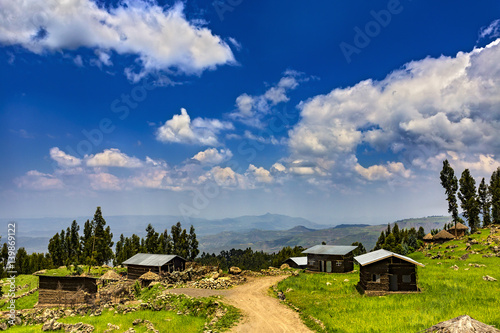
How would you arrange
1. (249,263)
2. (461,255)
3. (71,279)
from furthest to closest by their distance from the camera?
1. (249,263)
2. (461,255)
3. (71,279)

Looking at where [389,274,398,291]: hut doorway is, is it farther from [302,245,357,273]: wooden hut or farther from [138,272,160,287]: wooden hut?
[138,272,160,287]: wooden hut

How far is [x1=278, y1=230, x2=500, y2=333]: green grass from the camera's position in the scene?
21.6m

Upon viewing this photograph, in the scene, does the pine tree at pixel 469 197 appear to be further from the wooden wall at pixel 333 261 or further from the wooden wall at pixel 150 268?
the wooden wall at pixel 150 268

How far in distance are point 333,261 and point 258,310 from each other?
2668 centimetres

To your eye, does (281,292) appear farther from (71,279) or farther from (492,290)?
(71,279)

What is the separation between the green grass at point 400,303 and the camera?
2158 centimetres

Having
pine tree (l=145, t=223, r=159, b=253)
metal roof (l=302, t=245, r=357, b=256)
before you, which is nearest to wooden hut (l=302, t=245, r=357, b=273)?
metal roof (l=302, t=245, r=357, b=256)

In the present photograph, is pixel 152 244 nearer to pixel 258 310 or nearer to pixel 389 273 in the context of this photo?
pixel 258 310

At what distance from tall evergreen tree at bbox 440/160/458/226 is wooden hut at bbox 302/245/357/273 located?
49.2m

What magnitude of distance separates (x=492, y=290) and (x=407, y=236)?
2764 inches

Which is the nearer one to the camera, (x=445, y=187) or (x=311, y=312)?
(x=311, y=312)

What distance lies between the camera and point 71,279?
4069cm

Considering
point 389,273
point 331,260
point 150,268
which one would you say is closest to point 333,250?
point 331,260

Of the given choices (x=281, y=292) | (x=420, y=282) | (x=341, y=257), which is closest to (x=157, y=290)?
(x=281, y=292)
